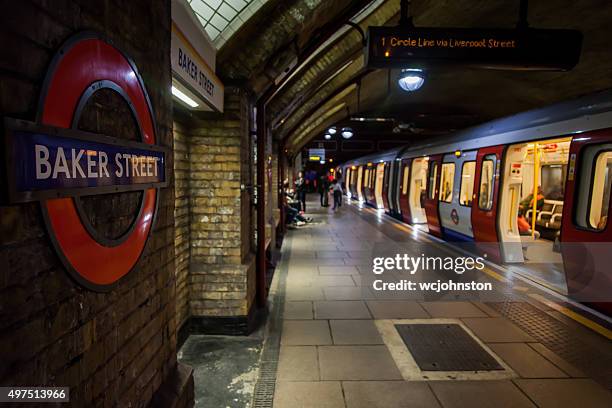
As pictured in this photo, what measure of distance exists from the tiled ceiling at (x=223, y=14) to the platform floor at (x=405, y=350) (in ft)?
11.2

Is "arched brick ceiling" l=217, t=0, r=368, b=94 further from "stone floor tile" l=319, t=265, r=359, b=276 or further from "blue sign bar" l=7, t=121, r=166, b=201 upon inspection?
"stone floor tile" l=319, t=265, r=359, b=276

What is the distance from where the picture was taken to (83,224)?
138 centimetres

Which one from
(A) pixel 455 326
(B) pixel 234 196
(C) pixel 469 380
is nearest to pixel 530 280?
(A) pixel 455 326

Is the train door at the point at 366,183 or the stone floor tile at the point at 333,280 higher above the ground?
the train door at the point at 366,183

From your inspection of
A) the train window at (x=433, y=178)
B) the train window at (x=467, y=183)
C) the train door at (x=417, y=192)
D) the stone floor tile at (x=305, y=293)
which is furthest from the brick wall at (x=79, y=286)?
the train door at (x=417, y=192)

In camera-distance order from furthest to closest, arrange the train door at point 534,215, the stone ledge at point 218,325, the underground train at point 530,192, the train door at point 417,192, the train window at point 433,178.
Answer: the train door at point 417,192 → the train window at point 433,178 → the train door at point 534,215 → the underground train at point 530,192 → the stone ledge at point 218,325

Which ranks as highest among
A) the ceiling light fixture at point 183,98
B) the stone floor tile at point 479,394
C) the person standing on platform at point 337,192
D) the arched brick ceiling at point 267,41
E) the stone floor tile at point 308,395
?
the arched brick ceiling at point 267,41

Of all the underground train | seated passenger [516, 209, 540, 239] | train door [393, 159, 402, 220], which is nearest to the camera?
the underground train

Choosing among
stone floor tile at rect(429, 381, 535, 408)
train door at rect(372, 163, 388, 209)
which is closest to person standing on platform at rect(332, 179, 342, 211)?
train door at rect(372, 163, 388, 209)

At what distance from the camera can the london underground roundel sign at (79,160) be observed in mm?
1096

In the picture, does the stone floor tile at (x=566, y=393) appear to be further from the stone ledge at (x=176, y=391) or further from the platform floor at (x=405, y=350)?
the stone ledge at (x=176, y=391)

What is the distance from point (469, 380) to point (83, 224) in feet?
11.6

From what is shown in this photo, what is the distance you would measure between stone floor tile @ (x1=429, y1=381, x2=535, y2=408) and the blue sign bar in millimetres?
3037

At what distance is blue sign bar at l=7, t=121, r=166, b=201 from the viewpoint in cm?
105
